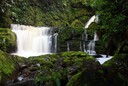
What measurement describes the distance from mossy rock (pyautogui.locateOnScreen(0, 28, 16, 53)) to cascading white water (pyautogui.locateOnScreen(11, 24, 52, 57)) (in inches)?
47.2

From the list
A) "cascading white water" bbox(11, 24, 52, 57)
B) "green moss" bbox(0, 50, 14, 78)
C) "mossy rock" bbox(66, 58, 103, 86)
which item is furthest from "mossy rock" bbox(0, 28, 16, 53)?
"mossy rock" bbox(66, 58, 103, 86)

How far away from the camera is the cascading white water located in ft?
59.6

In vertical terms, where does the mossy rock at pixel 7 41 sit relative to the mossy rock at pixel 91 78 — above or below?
above

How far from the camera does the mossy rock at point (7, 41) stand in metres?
15.5

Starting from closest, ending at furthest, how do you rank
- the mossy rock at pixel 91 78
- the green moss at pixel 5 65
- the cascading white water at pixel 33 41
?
the mossy rock at pixel 91 78 < the green moss at pixel 5 65 < the cascading white water at pixel 33 41

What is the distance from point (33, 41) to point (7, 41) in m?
3.50

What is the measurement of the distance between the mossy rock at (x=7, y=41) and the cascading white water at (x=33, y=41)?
1.20 m

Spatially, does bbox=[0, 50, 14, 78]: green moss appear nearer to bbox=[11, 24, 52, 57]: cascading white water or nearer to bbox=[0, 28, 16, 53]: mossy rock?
bbox=[0, 28, 16, 53]: mossy rock

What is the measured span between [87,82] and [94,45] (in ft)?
46.0

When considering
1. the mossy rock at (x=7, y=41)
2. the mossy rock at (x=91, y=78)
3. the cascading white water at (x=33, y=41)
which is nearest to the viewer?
the mossy rock at (x=91, y=78)

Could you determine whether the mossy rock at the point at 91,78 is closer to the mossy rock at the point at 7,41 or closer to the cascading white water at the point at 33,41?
the mossy rock at the point at 7,41

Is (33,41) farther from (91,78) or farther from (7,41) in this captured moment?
(91,78)

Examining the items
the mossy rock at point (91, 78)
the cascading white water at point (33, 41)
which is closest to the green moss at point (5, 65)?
the mossy rock at point (91, 78)

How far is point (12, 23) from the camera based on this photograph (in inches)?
831
